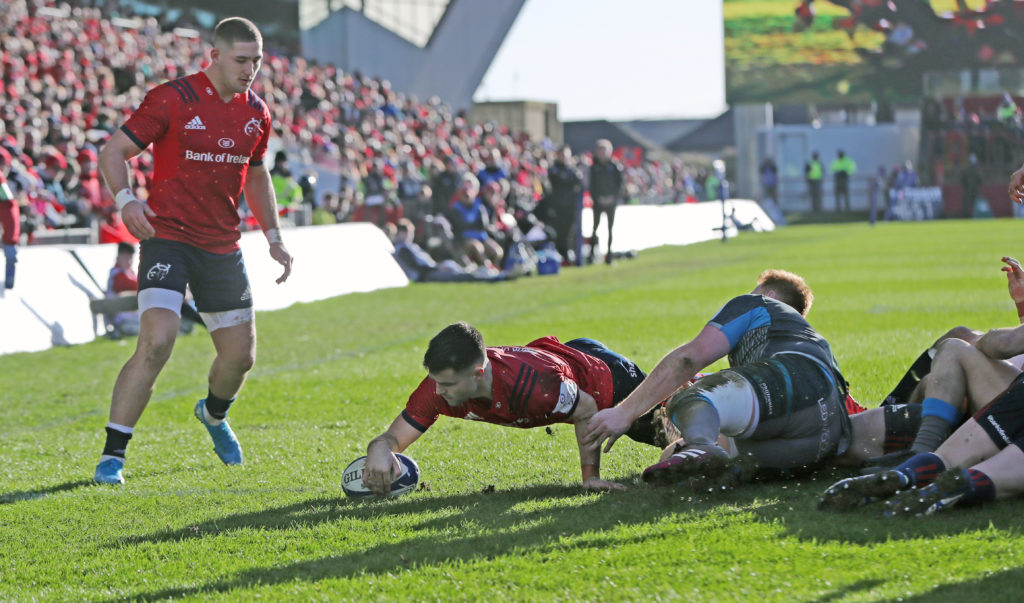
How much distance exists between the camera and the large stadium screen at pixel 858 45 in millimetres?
53281

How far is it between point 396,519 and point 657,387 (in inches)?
43.0

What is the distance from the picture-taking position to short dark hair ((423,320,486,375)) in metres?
4.98

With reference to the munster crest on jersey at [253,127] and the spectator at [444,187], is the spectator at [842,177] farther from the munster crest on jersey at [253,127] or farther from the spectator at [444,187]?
the munster crest on jersey at [253,127]

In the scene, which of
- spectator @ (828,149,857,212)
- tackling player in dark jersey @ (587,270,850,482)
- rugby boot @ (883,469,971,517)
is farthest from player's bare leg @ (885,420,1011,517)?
spectator @ (828,149,857,212)

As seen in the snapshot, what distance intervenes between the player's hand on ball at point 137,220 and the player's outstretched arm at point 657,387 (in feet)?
7.33

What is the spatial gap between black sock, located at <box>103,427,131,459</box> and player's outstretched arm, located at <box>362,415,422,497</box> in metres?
1.48

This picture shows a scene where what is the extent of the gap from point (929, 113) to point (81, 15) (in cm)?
3183

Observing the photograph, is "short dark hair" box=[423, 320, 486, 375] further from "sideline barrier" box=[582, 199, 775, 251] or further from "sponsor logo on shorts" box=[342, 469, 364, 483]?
"sideline barrier" box=[582, 199, 775, 251]

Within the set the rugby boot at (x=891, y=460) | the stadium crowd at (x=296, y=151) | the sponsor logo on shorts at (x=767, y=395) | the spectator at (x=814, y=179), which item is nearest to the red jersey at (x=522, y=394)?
the sponsor logo on shorts at (x=767, y=395)

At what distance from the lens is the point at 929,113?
170 ft

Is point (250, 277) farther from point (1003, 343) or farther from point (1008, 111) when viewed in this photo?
point (1008, 111)

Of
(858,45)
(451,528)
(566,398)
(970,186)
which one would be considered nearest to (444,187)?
(566,398)

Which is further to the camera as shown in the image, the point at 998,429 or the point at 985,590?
the point at 998,429

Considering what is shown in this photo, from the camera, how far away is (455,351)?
16.3 feet
